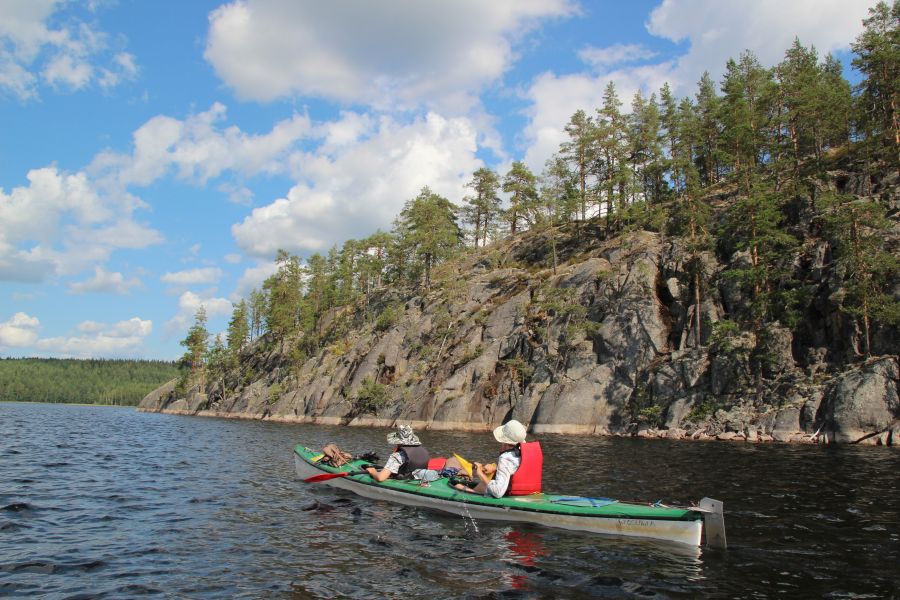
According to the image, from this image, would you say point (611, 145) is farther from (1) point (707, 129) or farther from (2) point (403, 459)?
(2) point (403, 459)

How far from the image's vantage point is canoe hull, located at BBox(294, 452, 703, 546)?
10.5 metres

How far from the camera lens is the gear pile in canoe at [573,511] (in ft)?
33.8

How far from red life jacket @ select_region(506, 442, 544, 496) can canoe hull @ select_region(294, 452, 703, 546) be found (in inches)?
22.2

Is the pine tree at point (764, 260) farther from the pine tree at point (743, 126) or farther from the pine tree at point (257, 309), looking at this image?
the pine tree at point (257, 309)

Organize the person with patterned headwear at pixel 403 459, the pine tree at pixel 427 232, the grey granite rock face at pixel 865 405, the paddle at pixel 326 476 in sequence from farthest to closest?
the pine tree at pixel 427 232 < the grey granite rock face at pixel 865 405 < the paddle at pixel 326 476 < the person with patterned headwear at pixel 403 459

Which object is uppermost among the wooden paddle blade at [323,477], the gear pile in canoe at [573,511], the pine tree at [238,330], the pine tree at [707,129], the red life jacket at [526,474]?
the pine tree at [707,129]

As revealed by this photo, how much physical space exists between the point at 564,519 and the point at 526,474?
147cm

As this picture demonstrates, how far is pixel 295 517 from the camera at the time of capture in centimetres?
1353

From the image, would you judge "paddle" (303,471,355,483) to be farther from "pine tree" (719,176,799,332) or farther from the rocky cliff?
"pine tree" (719,176,799,332)

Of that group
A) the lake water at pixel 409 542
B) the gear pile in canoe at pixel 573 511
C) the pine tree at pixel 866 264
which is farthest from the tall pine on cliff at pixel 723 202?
the gear pile in canoe at pixel 573 511

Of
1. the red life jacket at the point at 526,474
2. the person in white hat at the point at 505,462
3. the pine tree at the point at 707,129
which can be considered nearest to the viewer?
the person in white hat at the point at 505,462

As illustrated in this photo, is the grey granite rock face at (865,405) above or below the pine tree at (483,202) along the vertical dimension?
below

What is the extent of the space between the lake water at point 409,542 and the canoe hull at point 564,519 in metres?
0.21

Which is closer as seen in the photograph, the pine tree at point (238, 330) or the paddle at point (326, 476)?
the paddle at point (326, 476)
